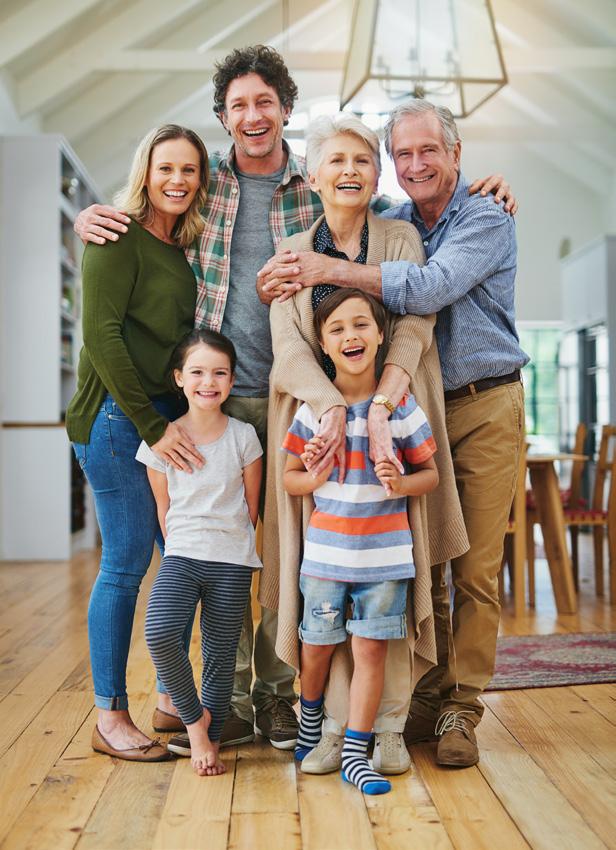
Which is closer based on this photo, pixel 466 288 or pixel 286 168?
pixel 466 288

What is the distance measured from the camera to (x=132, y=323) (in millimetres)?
2312

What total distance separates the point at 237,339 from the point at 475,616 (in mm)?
912

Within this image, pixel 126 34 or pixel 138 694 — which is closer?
pixel 138 694

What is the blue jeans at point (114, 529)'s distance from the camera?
7.47 feet

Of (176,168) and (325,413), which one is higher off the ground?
(176,168)

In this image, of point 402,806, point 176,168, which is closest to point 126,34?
point 176,168

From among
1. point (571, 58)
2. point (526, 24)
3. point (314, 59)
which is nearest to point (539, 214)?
point (526, 24)

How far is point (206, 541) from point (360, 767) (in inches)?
23.6

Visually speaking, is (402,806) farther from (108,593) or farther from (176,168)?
(176,168)

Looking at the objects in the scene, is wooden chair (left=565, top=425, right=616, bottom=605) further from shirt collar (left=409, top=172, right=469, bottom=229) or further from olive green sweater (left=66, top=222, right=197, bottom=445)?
olive green sweater (left=66, top=222, right=197, bottom=445)

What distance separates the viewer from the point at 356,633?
2.08m

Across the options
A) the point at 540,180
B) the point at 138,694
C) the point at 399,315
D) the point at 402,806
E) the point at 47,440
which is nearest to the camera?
the point at 402,806

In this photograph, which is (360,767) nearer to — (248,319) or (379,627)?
(379,627)

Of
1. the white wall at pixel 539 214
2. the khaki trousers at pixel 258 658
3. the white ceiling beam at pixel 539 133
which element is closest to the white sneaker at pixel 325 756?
the khaki trousers at pixel 258 658
